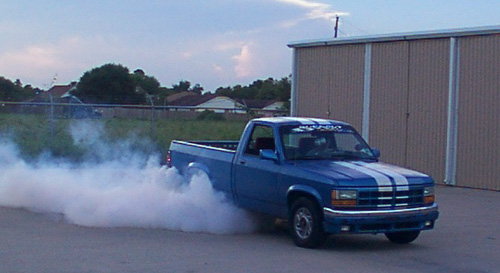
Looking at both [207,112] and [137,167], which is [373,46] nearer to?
[137,167]

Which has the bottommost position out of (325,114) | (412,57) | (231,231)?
(231,231)

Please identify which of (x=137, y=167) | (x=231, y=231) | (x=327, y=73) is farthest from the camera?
(x=327, y=73)

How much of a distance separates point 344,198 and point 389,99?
12076 mm

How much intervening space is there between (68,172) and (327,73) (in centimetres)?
1050

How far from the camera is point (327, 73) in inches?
932

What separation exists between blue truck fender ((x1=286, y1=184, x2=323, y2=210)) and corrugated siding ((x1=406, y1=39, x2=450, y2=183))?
10484 millimetres

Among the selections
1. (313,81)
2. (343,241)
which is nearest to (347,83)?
(313,81)

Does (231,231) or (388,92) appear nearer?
(231,231)

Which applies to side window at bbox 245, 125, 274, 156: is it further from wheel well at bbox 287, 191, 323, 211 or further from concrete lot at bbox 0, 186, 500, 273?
concrete lot at bbox 0, 186, 500, 273

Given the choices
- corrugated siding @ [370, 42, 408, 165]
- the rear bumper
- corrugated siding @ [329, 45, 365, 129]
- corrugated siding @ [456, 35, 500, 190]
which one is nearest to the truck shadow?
the rear bumper

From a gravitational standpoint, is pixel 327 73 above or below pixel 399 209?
above

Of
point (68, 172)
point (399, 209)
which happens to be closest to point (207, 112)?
point (68, 172)

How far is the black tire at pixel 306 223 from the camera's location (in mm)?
10445

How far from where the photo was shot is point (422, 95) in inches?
827
